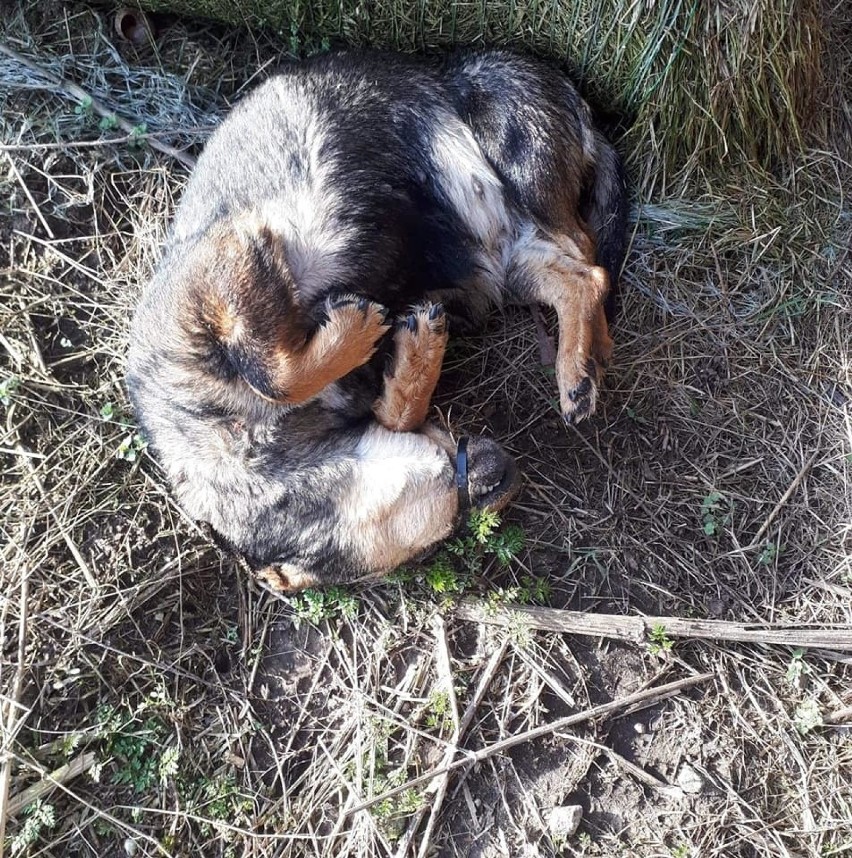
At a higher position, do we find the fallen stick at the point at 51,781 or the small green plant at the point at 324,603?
the small green plant at the point at 324,603

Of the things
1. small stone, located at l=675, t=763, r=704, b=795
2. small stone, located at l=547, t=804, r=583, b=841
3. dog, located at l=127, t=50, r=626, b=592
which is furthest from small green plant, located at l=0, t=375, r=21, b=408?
small stone, located at l=675, t=763, r=704, b=795

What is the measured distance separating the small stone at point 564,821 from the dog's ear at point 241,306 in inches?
89.6

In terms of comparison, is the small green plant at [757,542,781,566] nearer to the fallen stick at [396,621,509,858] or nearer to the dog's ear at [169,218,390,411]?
the fallen stick at [396,621,509,858]

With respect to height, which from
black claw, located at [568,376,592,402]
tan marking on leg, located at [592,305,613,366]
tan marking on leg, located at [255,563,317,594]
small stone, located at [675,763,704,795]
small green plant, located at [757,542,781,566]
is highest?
tan marking on leg, located at [592,305,613,366]

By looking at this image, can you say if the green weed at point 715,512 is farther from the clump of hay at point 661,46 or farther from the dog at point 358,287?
the clump of hay at point 661,46

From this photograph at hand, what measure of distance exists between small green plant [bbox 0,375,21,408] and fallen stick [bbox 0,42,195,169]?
55.3 inches

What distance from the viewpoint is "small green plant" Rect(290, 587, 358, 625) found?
3762mm

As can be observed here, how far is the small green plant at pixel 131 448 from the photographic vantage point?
12.8ft

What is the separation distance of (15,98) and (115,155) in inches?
23.3

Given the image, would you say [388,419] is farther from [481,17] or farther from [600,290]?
[481,17]

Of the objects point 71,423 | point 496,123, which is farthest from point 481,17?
point 71,423

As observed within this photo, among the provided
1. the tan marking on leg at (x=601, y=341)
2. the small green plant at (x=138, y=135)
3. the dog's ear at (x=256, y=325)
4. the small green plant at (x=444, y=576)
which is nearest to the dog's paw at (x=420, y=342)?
the dog's ear at (x=256, y=325)

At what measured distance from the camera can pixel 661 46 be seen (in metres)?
3.39

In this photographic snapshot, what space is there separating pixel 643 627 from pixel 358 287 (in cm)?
206
